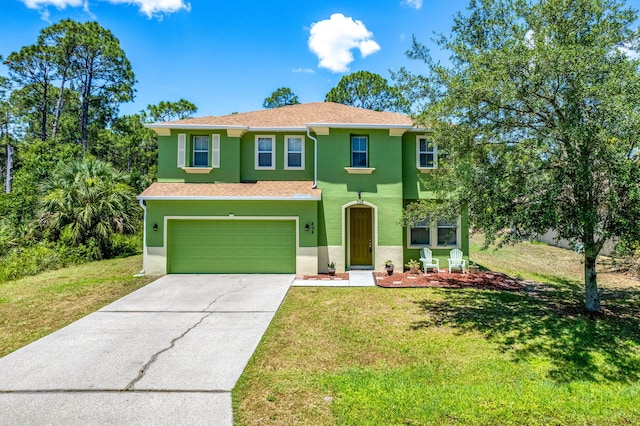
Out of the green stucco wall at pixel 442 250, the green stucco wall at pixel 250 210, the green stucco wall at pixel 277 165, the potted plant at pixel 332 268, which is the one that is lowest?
the potted plant at pixel 332 268

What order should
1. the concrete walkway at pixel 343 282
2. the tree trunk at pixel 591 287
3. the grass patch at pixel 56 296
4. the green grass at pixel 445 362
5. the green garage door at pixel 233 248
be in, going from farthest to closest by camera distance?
the green garage door at pixel 233 248, the concrete walkway at pixel 343 282, the tree trunk at pixel 591 287, the grass patch at pixel 56 296, the green grass at pixel 445 362

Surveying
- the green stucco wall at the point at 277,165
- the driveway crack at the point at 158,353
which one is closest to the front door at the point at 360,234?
the green stucco wall at the point at 277,165

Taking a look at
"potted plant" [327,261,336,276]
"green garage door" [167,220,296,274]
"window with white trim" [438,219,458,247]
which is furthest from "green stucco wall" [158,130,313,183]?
"window with white trim" [438,219,458,247]

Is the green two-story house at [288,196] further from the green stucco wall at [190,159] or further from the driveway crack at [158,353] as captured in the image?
the driveway crack at [158,353]

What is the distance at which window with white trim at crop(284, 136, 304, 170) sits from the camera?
13.7m

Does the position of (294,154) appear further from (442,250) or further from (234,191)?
(442,250)

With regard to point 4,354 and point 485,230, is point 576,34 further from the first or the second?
point 4,354

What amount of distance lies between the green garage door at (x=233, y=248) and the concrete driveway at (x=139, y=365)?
11.1ft

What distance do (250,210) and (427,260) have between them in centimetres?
712

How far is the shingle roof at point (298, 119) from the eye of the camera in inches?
510

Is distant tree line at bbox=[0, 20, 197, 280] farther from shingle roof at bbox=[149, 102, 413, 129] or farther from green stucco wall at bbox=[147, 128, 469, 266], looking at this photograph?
shingle roof at bbox=[149, 102, 413, 129]

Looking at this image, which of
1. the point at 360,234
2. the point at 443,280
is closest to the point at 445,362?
the point at 443,280

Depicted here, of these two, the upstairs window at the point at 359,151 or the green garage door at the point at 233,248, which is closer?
the green garage door at the point at 233,248

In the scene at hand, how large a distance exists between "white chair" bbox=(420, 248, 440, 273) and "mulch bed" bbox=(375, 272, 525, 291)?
298 millimetres
